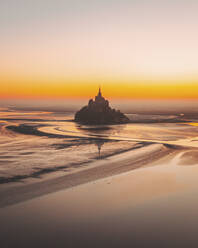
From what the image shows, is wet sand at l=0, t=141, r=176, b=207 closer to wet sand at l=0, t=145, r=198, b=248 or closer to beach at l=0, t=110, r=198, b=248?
beach at l=0, t=110, r=198, b=248

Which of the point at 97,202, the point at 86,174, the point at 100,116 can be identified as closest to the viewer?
the point at 97,202

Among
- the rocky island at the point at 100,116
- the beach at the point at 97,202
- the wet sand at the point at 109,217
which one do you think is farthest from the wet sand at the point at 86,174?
the rocky island at the point at 100,116

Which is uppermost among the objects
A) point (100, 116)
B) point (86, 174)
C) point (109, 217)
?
point (100, 116)

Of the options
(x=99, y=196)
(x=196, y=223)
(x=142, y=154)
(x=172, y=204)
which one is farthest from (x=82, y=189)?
(x=142, y=154)

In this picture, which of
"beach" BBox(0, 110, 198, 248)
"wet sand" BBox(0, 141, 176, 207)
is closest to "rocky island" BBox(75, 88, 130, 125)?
"wet sand" BBox(0, 141, 176, 207)

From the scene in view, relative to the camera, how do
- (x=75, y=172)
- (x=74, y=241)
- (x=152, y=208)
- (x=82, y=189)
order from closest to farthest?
(x=74, y=241)
(x=152, y=208)
(x=82, y=189)
(x=75, y=172)

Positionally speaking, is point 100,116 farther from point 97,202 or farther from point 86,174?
point 97,202

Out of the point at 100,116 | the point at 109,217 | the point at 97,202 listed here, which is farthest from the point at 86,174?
the point at 100,116

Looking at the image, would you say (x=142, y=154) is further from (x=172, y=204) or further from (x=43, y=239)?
(x=43, y=239)

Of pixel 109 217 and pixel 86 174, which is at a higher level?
pixel 86 174
